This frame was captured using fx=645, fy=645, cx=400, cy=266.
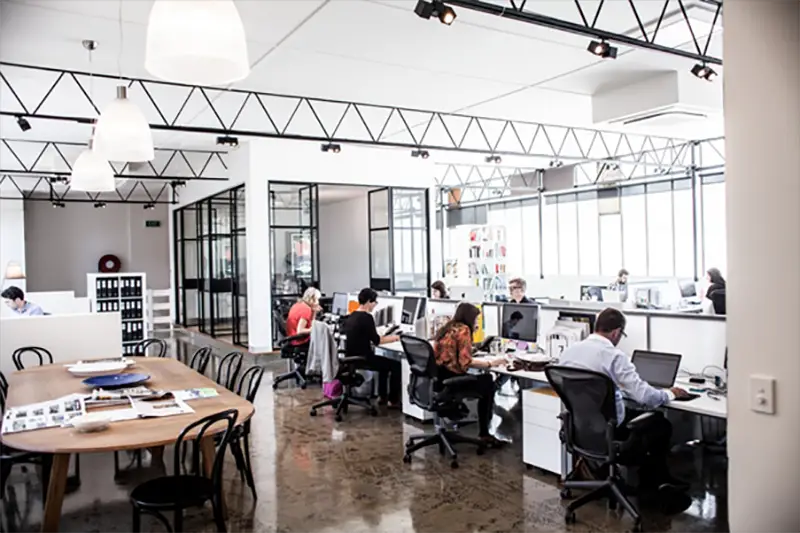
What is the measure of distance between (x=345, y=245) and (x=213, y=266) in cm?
383

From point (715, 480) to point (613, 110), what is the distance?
4513 mm

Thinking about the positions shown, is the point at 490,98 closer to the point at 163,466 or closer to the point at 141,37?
the point at 141,37

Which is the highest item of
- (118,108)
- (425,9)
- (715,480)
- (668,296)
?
(425,9)

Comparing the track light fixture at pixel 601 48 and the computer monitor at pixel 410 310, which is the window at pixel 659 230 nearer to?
the computer monitor at pixel 410 310

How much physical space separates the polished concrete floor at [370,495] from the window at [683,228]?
8611 millimetres

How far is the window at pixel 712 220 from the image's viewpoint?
40.6 feet

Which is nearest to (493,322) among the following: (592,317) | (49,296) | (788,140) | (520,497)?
(592,317)

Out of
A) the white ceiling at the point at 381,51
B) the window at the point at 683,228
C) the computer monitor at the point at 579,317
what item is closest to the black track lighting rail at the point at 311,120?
the white ceiling at the point at 381,51

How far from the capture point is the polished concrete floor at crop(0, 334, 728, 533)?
12.7 ft

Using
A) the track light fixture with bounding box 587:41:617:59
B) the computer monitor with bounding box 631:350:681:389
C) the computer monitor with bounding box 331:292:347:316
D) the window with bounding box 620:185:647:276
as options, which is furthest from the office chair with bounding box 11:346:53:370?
the window with bounding box 620:185:647:276

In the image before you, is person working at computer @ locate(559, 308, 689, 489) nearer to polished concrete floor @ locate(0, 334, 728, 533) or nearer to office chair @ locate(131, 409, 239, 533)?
polished concrete floor @ locate(0, 334, 728, 533)

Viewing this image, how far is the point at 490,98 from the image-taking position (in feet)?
26.2

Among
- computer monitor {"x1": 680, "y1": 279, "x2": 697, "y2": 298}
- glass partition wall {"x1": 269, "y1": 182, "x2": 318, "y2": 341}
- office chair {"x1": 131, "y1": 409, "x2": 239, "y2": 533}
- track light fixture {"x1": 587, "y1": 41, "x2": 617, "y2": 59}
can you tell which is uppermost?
track light fixture {"x1": 587, "y1": 41, "x2": 617, "y2": 59}

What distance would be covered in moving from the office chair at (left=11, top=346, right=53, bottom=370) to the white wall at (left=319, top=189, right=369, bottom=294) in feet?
26.7
